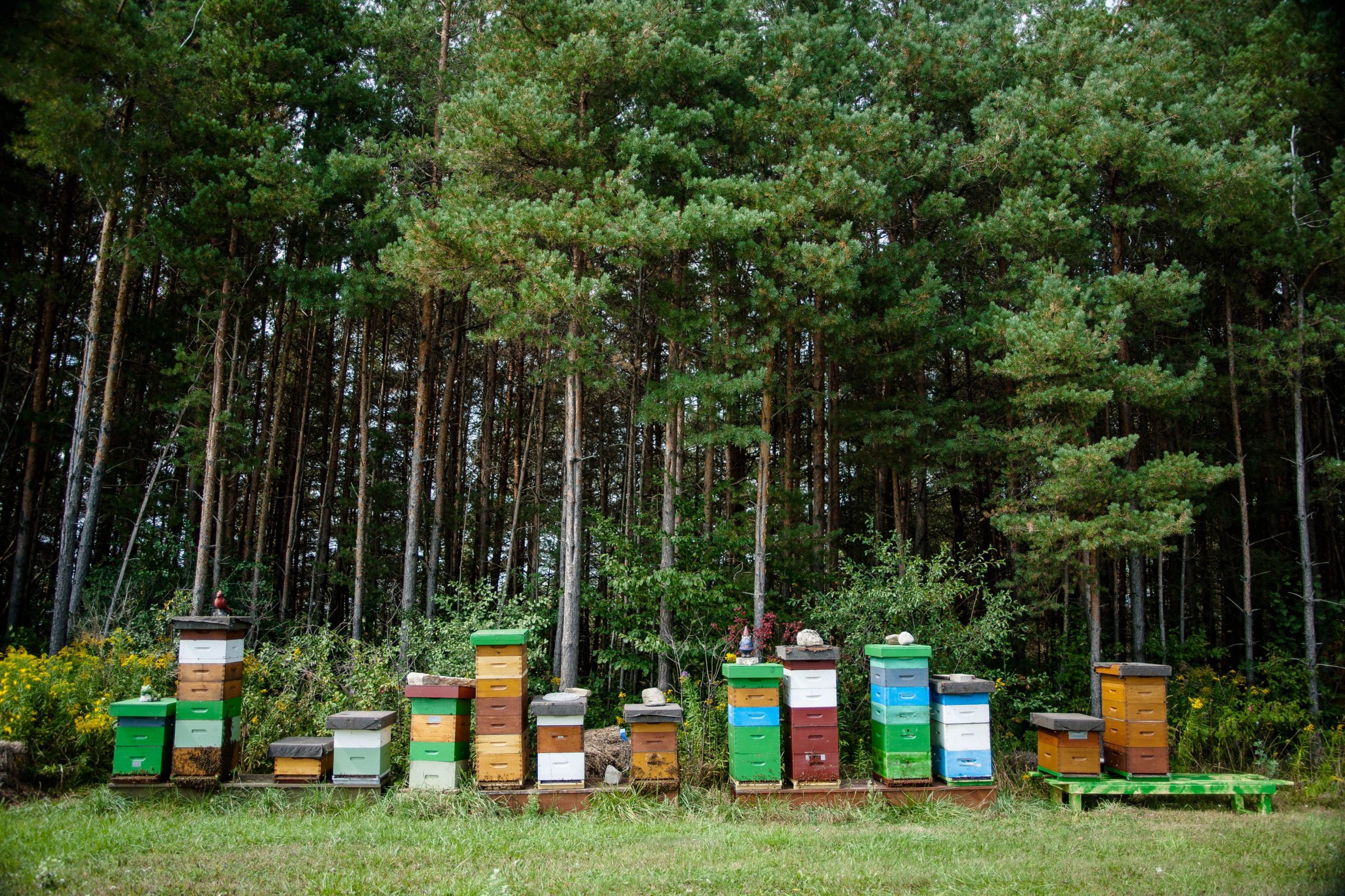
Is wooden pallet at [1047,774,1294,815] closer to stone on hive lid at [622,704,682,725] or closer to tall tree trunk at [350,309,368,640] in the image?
stone on hive lid at [622,704,682,725]

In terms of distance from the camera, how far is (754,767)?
6.87 m

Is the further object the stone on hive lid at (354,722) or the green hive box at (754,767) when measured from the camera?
the green hive box at (754,767)

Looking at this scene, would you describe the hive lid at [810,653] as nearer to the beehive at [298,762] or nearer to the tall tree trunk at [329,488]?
the beehive at [298,762]

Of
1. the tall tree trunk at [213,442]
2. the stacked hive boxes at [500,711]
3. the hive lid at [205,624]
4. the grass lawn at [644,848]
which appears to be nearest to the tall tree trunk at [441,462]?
the tall tree trunk at [213,442]

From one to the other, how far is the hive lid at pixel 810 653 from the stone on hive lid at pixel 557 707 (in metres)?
1.89

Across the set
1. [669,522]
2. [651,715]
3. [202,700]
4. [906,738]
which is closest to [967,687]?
[906,738]

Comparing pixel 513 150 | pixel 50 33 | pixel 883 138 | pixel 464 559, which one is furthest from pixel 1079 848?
pixel 464 559

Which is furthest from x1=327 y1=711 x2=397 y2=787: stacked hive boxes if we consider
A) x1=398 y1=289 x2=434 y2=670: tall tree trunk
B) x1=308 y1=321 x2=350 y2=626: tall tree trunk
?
x1=308 y1=321 x2=350 y2=626: tall tree trunk

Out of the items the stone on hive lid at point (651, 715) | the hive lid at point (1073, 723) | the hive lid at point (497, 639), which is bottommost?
the hive lid at point (1073, 723)

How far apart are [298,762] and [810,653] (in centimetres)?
476

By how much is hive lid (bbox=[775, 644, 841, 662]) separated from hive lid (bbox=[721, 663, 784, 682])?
173mm

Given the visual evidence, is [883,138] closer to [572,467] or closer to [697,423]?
[697,423]

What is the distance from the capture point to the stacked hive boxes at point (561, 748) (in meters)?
A: 6.71

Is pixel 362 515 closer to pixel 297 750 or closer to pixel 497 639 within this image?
pixel 297 750
